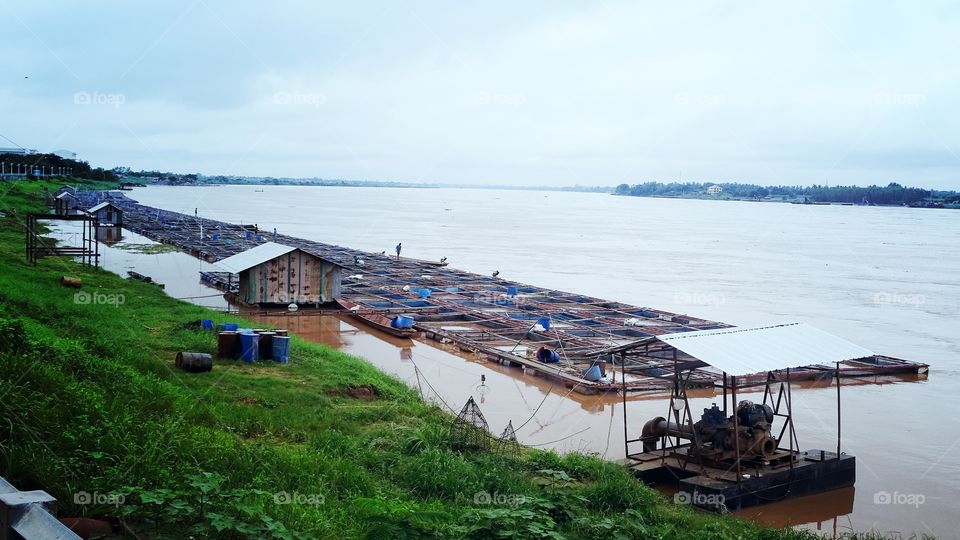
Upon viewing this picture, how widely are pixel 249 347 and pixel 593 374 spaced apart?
7526mm

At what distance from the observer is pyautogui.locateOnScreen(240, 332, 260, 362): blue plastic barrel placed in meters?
14.2

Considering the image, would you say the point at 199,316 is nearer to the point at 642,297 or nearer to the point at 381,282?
the point at 381,282

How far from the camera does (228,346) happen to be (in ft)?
46.4

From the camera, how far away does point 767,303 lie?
3516 cm

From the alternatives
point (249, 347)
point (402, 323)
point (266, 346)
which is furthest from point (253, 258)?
point (249, 347)

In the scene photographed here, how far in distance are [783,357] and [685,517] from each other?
3169 millimetres

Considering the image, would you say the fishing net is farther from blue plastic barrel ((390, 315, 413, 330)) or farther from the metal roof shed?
blue plastic barrel ((390, 315, 413, 330))

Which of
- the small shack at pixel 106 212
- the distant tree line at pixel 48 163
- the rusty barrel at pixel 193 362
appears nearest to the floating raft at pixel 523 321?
the small shack at pixel 106 212

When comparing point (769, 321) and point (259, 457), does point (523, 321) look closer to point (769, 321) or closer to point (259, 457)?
point (769, 321)

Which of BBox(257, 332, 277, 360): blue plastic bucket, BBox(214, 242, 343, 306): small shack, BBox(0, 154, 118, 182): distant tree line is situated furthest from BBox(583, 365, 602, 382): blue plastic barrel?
BBox(0, 154, 118, 182): distant tree line

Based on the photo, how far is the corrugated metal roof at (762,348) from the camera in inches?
419

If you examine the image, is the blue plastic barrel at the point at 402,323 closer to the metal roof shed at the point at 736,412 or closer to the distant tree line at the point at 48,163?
the metal roof shed at the point at 736,412

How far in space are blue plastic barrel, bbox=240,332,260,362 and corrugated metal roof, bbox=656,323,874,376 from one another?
24.0ft

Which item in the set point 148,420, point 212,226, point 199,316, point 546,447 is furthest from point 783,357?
point 212,226
